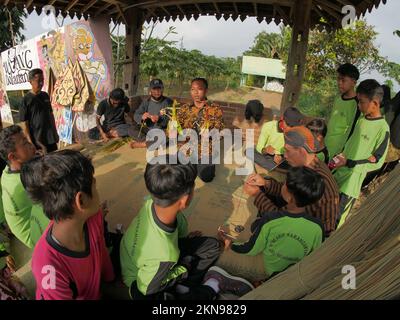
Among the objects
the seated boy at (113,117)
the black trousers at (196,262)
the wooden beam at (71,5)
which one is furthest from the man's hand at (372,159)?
the wooden beam at (71,5)

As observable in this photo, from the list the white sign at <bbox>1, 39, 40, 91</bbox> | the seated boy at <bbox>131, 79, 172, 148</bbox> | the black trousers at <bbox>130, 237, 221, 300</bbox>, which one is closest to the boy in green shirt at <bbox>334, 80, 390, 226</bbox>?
the black trousers at <bbox>130, 237, 221, 300</bbox>

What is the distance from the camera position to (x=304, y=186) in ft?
5.64

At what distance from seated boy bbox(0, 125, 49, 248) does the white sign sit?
23.0ft

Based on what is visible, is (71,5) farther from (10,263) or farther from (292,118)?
(10,263)

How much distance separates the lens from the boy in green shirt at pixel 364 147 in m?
2.86

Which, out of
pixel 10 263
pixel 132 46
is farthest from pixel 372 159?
pixel 132 46

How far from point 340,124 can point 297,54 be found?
2548mm

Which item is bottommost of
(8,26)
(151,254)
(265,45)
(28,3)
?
(151,254)

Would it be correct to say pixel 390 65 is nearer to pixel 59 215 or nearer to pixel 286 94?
pixel 286 94

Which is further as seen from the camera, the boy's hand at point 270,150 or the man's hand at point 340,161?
the boy's hand at point 270,150

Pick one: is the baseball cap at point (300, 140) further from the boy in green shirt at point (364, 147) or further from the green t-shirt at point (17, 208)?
the green t-shirt at point (17, 208)

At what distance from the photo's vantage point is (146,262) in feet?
5.17

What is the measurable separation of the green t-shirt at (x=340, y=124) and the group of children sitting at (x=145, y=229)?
1191 millimetres
